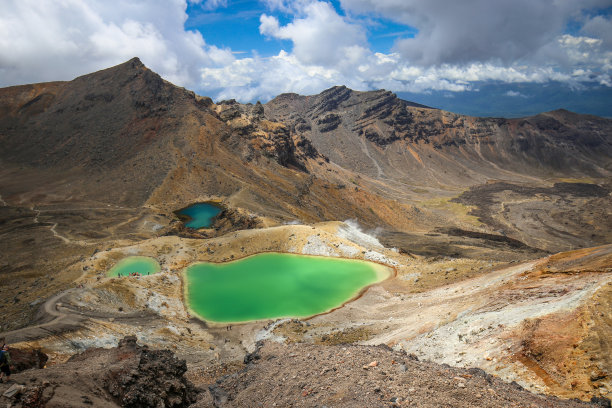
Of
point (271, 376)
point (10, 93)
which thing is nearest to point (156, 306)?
point (271, 376)

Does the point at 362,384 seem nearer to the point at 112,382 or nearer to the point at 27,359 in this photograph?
the point at 112,382

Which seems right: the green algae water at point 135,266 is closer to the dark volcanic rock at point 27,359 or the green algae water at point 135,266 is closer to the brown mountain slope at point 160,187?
the brown mountain slope at point 160,187

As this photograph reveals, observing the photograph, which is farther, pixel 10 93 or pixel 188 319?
pixel 10 93

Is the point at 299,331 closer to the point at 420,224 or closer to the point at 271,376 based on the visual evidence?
the point at 271,376

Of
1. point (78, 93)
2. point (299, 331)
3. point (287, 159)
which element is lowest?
point (299, 331)

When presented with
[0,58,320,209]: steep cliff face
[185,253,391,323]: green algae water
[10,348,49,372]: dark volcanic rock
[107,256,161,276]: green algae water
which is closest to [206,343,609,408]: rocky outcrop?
[10,348,49,372]: dark volcanic rock

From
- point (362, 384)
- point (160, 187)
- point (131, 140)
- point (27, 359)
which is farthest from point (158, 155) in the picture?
point (362, 384)

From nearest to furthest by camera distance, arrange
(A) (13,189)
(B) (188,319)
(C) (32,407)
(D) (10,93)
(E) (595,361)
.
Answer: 1. (C) (32,407)
2. (E) (595,361)
3. (B) (188,319)
4. (A) (13,189)
5. (D) (10,93)
